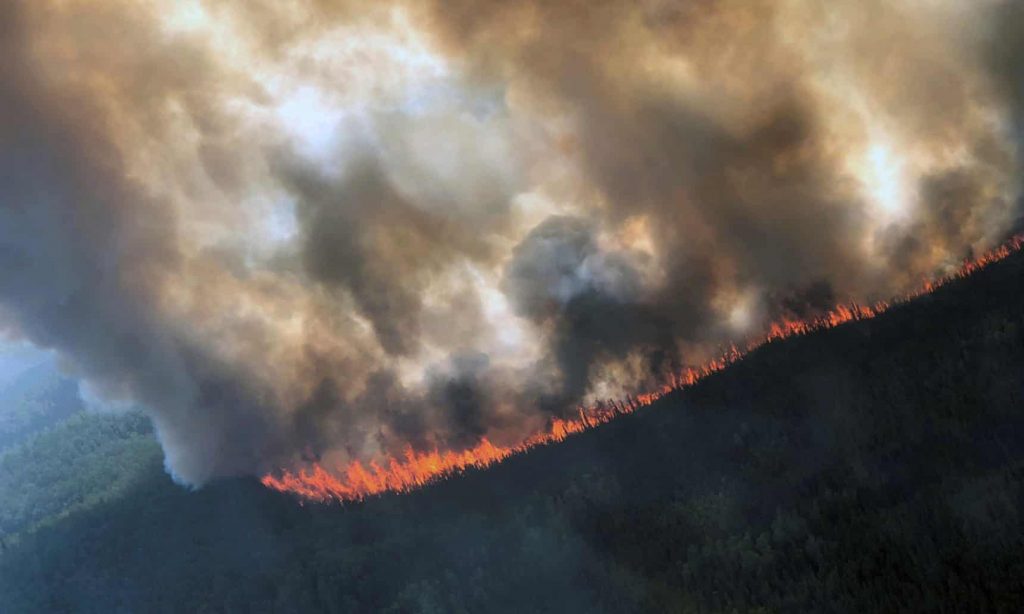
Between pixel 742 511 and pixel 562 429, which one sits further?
pixel 562 429

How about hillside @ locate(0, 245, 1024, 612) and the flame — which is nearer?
hillside @ locate(0, 245, 1024, 612)

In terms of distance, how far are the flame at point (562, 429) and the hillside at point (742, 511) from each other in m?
1.68

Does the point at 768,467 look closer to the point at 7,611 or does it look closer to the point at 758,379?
the point at 758,379

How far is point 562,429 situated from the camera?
50500 millimetres

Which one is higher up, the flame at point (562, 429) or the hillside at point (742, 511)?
the flame at point (562, 429)

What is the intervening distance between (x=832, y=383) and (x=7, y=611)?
224 ft

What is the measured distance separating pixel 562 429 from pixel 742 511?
18373 millimetres

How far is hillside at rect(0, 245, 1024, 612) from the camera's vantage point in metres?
26.8

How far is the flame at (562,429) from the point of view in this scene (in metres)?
47.2

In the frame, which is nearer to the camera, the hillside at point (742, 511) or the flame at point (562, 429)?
the hillside at point (742, 511)

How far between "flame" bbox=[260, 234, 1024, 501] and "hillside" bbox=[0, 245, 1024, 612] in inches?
66.3

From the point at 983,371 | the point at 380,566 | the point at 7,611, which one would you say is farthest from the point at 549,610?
the point at 7,611

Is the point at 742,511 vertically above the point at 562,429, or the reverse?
the point at 562,429

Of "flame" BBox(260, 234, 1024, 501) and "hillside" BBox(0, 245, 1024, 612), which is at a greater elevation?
"flame" BBox(260, 234, 1024, 501)
